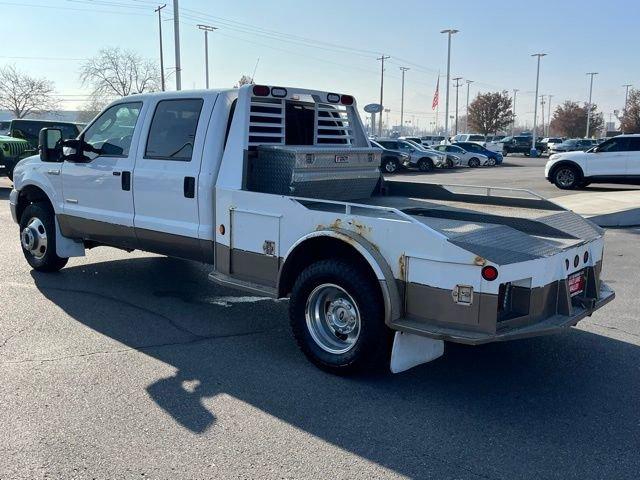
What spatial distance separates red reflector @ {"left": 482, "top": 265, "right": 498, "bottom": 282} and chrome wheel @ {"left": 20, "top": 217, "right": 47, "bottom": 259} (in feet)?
18.5

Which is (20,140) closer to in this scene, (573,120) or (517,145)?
(517,145)

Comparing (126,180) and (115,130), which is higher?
(115,130)

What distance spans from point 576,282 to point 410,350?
4.42 ft

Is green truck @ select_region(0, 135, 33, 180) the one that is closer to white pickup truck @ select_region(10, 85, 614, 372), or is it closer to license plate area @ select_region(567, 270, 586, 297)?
white pickup truck @ select_region(10, 85, 614, 372)

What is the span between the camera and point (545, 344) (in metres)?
5.54

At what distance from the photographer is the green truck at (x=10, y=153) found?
18.3 metres

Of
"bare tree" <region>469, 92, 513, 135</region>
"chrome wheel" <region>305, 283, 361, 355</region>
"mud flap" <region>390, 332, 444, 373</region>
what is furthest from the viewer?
"bare tree" <region>469, 92, 513, 135</region>

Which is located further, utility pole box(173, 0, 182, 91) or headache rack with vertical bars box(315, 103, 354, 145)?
utility pole box(173, 0, 182, 91)

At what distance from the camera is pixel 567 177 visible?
21328mm

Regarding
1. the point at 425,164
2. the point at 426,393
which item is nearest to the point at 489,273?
the point at 426,393

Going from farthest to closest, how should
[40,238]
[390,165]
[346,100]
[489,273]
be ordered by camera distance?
[390,165] < [40,238] < [346,100] < [489,273]

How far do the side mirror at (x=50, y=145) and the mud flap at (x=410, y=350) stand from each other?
472 centimetres

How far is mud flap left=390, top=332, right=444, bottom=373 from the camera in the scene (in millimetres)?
4328

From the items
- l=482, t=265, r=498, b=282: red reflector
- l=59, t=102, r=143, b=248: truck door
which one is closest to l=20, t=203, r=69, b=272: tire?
l=59, t=102, r=143, b=248: truck door
